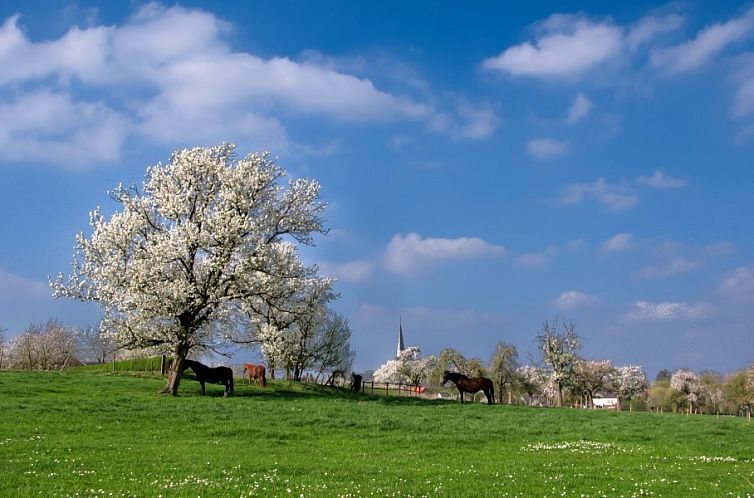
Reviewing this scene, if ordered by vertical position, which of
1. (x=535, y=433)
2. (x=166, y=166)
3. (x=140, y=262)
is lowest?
(x=535, y=433)

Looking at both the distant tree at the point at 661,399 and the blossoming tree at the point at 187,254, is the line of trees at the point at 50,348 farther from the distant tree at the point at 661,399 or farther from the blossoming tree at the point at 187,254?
the distant tree at the point at 661,399

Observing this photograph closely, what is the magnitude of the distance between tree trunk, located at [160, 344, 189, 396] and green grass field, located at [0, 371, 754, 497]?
2656mm

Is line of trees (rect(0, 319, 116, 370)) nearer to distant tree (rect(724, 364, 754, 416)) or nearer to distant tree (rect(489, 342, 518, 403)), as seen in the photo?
distant tree (rect(489, 342, 518, 403))

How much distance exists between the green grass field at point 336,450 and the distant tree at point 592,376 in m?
54.8

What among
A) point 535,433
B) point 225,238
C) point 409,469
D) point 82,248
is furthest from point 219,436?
point 82,248

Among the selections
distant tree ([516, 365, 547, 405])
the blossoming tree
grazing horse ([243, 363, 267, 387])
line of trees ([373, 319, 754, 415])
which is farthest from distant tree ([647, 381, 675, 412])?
the blossoming tree

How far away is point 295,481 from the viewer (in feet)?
48.7

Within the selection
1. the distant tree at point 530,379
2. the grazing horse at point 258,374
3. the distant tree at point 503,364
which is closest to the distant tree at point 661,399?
the distant tree at point 530,379

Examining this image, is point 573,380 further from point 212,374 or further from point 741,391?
point 212,374

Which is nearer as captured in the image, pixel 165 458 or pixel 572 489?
pixel 572 489

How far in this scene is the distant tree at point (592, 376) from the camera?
88875 mm

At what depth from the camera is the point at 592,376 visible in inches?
3745

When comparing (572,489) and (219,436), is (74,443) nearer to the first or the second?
(219,436)

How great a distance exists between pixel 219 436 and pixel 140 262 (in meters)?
19.3
